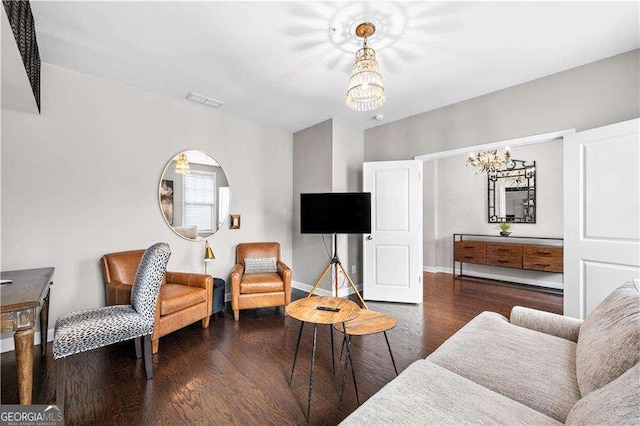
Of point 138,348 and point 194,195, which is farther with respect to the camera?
point 194,195

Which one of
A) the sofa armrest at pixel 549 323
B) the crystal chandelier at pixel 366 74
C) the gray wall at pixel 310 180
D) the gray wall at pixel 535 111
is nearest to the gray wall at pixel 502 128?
the gray wall at pixel 535 111

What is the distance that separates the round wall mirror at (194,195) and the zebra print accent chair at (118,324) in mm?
1348

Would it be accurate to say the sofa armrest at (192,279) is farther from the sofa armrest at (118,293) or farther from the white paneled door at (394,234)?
the white paneled door at (394,234)

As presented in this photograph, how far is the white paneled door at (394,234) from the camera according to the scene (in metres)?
3.89

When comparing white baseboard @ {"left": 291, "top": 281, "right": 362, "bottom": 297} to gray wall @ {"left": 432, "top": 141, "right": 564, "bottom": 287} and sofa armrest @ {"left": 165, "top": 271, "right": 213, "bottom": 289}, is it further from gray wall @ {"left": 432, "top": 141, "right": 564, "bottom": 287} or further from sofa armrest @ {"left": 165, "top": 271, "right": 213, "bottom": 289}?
gray wall @ {"left": 432, "top": 141, "right": 564, "bottom": 287}

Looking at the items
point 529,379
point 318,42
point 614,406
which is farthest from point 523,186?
point 614,406

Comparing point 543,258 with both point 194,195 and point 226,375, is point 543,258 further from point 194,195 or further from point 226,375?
point 194,195

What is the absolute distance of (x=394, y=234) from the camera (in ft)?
13.1

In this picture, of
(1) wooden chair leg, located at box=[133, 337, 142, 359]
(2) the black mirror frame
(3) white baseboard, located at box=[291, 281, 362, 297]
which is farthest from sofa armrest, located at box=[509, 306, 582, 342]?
(2) the black mirror frame

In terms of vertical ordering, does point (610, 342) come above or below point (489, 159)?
below

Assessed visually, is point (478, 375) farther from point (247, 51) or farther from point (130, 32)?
point (130, 32)

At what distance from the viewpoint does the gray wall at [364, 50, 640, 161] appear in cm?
250

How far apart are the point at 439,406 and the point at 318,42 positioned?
101 inches

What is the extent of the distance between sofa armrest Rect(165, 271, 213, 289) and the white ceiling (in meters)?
2.10
